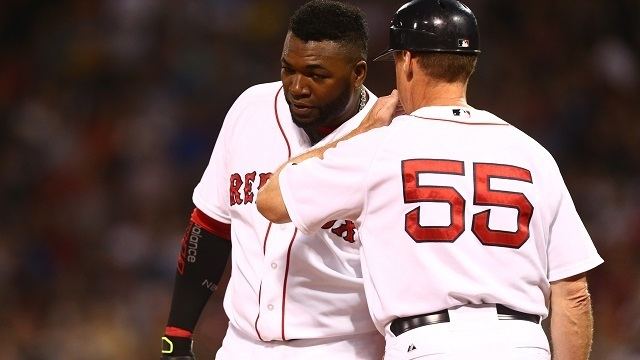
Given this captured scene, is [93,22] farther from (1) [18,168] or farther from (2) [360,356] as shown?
(2) [360,356]

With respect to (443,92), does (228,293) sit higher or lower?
lower

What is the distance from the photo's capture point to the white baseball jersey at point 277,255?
129 inches

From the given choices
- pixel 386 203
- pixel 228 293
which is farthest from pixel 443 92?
pixel 228 293

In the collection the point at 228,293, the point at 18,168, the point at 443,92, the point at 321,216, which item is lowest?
the point at 18,168

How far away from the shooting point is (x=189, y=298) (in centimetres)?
377

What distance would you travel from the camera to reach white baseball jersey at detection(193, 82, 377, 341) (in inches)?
129

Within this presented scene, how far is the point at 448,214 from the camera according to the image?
281cm

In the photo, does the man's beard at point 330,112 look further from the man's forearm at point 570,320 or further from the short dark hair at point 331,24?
the man's forearm at point 570,320

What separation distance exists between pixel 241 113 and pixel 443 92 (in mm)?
853

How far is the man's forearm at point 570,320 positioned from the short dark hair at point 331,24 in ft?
2.99

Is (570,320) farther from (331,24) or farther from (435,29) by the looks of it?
(331,24)

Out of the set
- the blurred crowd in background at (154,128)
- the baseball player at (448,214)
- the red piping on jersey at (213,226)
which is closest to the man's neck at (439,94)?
the baseball player at (448,214)

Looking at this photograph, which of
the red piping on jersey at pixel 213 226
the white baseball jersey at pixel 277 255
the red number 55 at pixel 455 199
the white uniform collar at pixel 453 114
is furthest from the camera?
the red piping on jersey at pixel 213 226

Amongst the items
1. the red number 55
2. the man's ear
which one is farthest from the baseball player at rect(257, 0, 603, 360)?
the man's ear
